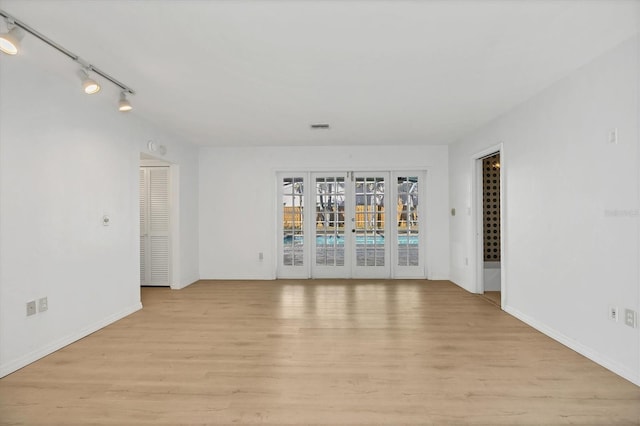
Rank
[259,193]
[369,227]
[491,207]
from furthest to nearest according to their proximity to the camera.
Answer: [369,227] < [259,193] < [491,207]

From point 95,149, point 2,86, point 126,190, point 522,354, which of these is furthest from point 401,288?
point 2,86

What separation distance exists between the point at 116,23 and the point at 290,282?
455cm

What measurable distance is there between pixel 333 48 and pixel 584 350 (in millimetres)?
3342

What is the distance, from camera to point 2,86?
8.10ft

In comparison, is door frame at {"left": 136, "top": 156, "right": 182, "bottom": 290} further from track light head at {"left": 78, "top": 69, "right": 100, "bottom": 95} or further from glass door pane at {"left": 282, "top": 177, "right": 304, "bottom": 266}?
track light head at {"left": 78, "top": 69, "right": 100, "bottom": 95}

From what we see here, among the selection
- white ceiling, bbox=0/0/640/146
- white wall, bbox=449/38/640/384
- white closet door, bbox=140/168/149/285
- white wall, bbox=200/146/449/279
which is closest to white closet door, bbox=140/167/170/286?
white closet door, bbox=140/168/149/285

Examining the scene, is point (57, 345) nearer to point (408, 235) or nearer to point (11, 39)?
point (11, 39)

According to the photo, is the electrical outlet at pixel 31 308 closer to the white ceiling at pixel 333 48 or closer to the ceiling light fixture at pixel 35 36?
the ceiling light fixture at pixel 35 36

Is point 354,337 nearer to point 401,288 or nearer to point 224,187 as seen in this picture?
point 401,288

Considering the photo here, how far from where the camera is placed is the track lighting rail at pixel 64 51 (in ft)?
6.83

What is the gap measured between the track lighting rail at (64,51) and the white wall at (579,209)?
14.1 ft

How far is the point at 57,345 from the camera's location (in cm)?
293

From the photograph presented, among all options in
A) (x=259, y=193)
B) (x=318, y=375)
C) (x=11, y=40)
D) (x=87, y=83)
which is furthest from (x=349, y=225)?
(x=11, y=40)

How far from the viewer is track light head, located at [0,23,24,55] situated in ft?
6.64
